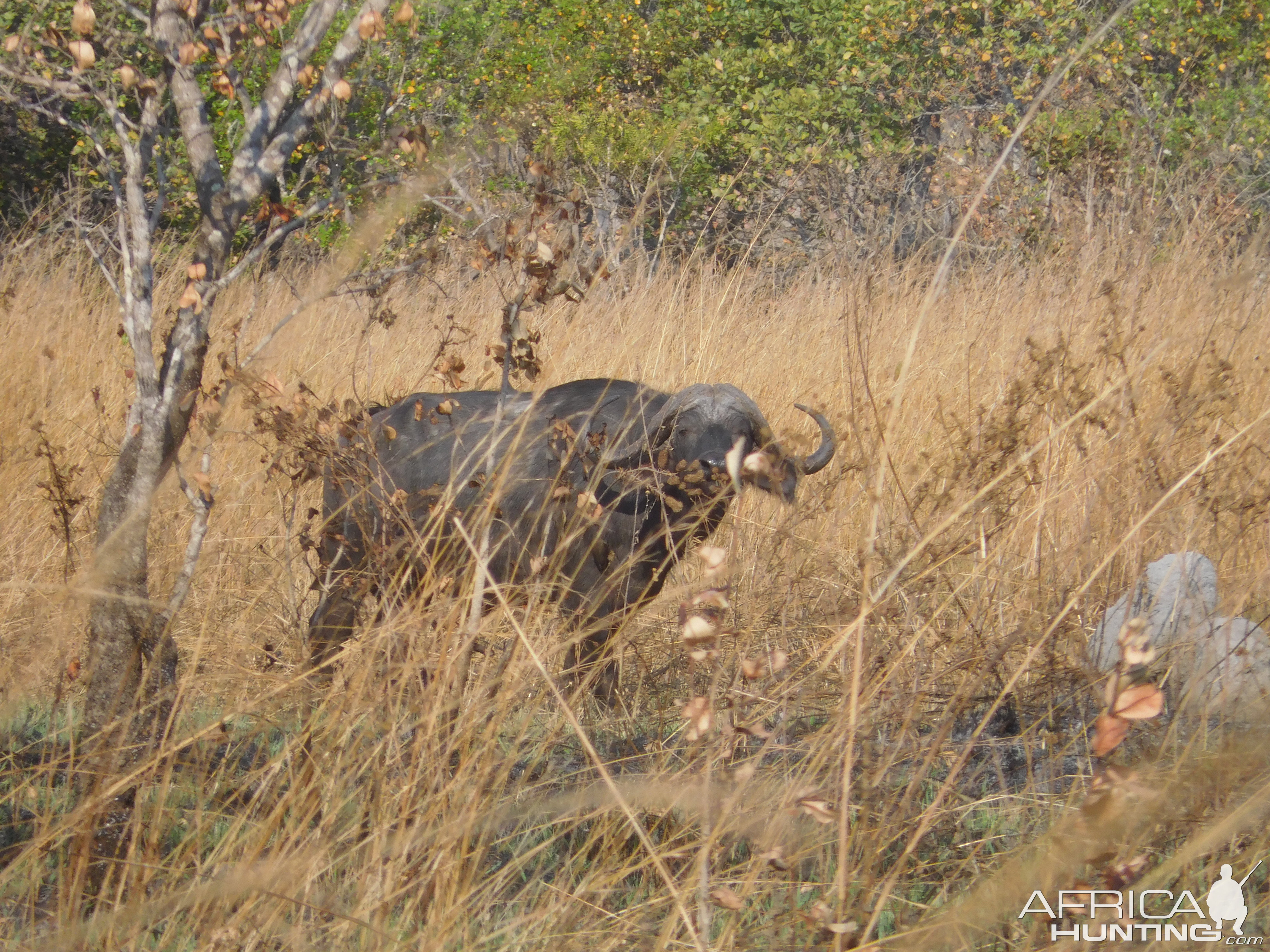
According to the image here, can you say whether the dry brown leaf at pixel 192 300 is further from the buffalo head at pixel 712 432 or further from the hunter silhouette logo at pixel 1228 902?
the hunter silhouette logo at pixel 1228 902

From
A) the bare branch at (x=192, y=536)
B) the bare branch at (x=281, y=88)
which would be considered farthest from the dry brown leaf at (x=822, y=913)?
the bare branch at (x=281, y=88)

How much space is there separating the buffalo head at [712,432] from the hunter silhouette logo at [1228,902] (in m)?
1.57

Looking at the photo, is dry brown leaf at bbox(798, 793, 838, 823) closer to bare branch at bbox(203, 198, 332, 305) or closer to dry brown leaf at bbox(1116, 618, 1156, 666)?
dry brown leaf at bbox(1116, 618, 1156, 666)

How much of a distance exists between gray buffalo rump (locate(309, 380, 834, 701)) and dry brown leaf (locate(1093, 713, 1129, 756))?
1.08 meters

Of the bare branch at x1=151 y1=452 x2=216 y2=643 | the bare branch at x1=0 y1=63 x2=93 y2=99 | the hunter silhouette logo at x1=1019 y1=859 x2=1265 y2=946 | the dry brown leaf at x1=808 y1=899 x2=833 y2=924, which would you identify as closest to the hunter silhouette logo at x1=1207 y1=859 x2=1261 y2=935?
the hunter silhouette logo at x1=1019 y1=859 x2=1265 y2=946

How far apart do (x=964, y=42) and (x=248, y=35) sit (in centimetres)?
891

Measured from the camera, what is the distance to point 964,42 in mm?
10086

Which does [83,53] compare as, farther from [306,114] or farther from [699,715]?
[699,715]

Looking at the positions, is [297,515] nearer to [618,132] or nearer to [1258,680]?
[1258,680]

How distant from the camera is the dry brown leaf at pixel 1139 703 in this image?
1268 mm

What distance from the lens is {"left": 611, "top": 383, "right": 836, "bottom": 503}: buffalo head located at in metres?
3.48

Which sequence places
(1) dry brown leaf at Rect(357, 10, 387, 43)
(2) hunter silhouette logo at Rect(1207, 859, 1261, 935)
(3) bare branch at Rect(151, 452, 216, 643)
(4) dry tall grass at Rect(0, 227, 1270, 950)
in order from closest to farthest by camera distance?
(4) dry tall grass at Rect(0, 227, 1270, 950), (2) hunter silhouette logo at Rect(1207, 859, 1261, 935), (1) dry brown leaf at Rect(357, 10, 387, 43), (3) bare branch at Rect(151, 452, 216, 643)

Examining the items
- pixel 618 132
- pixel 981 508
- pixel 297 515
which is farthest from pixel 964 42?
pixel 981 508

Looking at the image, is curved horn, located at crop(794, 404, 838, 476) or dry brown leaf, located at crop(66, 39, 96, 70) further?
curved horn, located at crop(794, 404, 838, 476)
